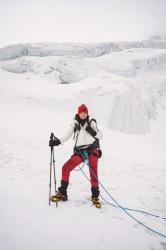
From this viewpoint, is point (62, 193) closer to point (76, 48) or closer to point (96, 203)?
point (96, 203)

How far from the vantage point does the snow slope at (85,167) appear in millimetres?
3685

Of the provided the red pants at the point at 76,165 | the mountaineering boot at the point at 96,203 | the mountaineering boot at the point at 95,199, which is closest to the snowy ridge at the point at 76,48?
the red pants at the point at 76,165

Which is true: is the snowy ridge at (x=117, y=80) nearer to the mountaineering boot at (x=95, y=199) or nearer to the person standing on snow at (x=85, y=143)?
the person standing on snow at (x=85, y=143)

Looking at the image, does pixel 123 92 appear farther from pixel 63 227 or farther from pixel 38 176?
pixel 63 227

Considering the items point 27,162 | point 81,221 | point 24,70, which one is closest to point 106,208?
point 81,221

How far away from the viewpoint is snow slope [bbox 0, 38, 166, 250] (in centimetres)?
368

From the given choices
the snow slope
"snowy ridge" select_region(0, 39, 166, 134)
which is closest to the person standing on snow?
the snow slope

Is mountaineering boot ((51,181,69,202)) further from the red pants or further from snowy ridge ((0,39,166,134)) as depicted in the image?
snowy ridge ((0,39,166,134))

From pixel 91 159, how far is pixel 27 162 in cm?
338

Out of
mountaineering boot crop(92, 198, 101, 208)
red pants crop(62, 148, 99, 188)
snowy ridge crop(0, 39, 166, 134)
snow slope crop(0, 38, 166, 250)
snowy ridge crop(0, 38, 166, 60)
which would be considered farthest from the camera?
snowy ridge crop(0, 38, 166, 60)

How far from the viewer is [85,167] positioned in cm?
805

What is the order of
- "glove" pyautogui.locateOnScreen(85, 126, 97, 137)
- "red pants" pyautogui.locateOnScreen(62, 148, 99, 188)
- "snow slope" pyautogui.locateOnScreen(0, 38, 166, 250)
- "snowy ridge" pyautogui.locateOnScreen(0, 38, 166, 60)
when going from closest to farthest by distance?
"snow slope" pyautogui.locateOnScreen(0, 38, 166, 250) → "red pants" pyautogui.locateOnScreen(62, 148, 99, 188) → "glove" pyautogui.locateOnScreen(85, 126, 97, 137) → "snowy ridge" pyautogui.locateOnScreen(0, 38, 166, 60)

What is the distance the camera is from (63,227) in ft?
12.4

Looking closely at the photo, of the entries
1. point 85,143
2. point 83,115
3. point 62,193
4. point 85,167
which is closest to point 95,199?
point 62,193
